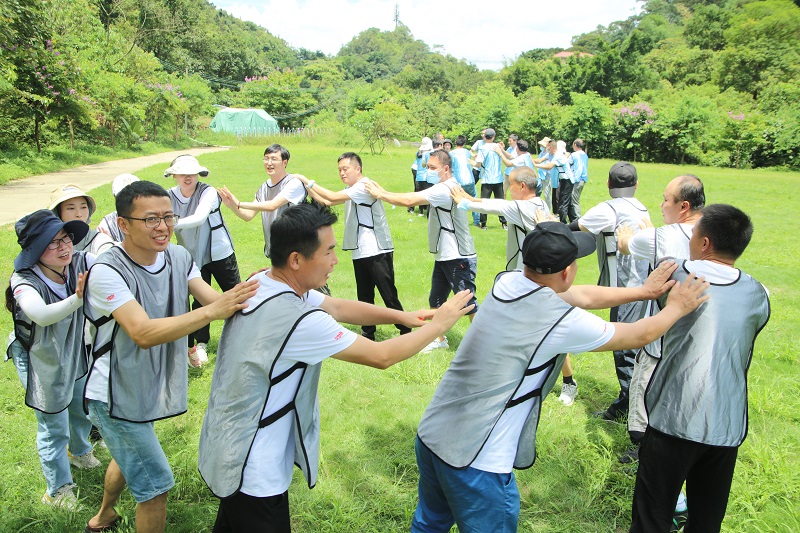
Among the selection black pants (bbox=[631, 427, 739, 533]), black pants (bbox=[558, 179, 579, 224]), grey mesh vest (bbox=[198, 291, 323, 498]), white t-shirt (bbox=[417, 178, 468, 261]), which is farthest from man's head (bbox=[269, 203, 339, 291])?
black pants (bbox=[558, 179, 579, 224])

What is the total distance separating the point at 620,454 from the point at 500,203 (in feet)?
7.50

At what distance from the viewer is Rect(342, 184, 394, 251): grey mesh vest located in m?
6.33

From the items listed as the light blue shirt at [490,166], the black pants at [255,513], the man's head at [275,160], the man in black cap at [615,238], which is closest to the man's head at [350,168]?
the man's head at [275,160]

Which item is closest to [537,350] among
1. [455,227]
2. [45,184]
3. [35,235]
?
[35,235]

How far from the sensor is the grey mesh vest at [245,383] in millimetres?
2189

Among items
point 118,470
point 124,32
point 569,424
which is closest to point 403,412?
point 569,424

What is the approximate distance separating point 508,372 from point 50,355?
2.74 meters

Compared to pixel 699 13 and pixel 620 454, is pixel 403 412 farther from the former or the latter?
pixel 699 13

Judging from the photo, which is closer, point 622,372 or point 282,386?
point 282,386

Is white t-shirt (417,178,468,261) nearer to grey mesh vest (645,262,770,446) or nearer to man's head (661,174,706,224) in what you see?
man's head (661,174,706,224)

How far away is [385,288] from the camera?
6.43m

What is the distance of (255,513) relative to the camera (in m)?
2.31

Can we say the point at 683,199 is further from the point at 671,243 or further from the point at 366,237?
the point at 366,237

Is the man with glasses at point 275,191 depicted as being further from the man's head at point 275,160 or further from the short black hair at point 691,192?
the short black hair at point 691,192
